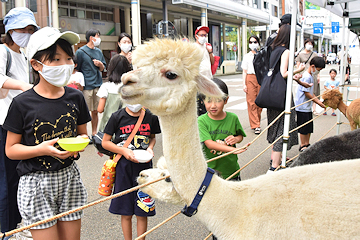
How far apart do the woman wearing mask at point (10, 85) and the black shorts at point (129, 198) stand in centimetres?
85

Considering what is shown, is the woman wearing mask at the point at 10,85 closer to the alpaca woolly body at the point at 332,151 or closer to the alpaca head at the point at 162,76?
the alpaca head at the point at 162,76

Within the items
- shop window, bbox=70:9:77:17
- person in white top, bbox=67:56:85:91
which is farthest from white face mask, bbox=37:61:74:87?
shop window, bbox=70:9:77:17

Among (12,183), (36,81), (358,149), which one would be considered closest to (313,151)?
(358,149)

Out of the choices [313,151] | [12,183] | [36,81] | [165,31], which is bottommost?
[12,183]

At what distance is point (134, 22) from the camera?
17.5 m

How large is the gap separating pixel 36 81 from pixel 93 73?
15.3ft

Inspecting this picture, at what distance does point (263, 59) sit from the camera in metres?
4.51

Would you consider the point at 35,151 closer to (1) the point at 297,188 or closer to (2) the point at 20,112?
(2) the point at 20,112

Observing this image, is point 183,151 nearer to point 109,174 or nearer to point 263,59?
point 109,174

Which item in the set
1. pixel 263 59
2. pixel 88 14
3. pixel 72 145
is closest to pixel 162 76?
pixel 72 145

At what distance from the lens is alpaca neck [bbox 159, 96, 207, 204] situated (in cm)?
150

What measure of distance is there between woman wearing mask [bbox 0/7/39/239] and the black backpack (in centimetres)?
298

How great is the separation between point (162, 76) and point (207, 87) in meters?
0.26

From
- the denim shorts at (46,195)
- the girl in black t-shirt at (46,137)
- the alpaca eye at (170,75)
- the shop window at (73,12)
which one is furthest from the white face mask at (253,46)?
the shop window at (73,12)
